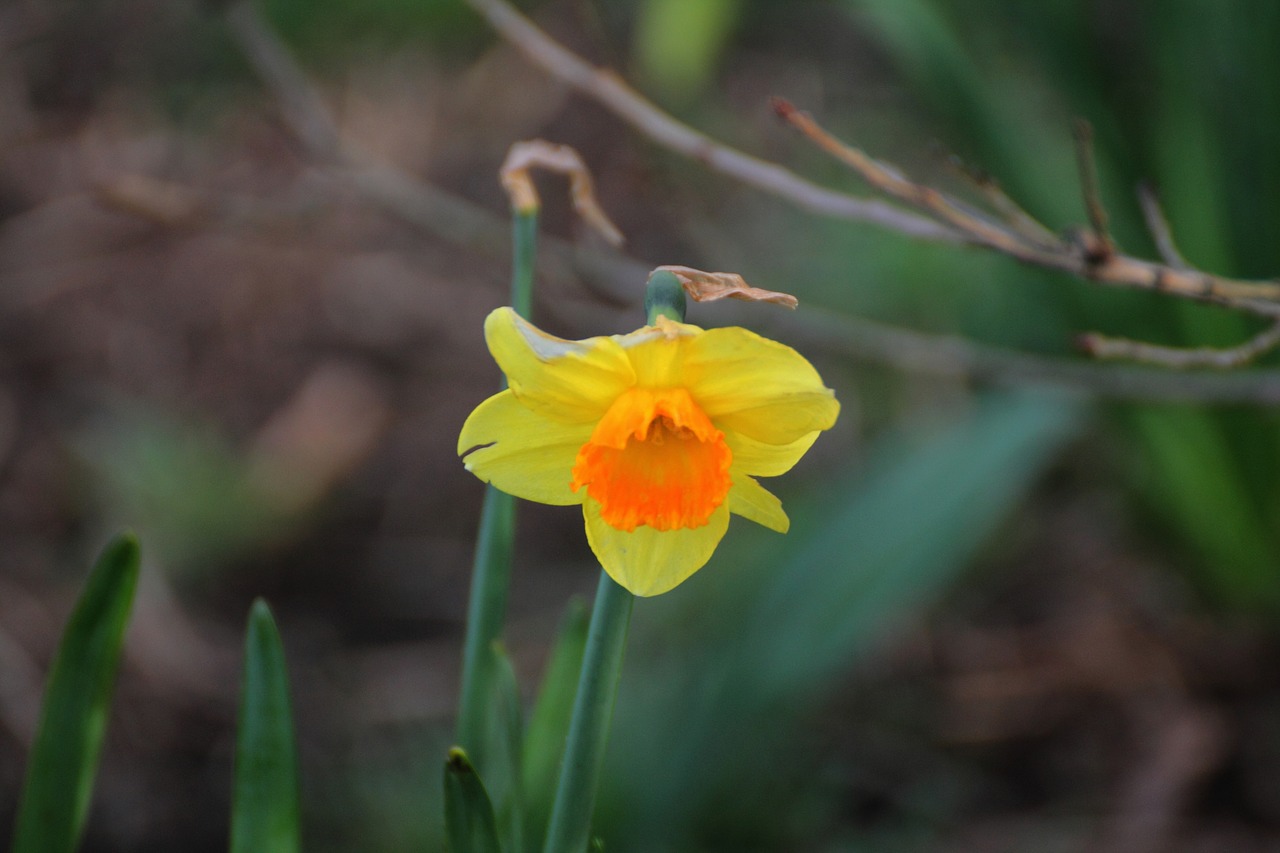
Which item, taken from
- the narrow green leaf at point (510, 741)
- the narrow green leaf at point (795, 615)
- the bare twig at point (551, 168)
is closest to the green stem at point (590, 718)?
the narrow green leaf at point (510, 741)

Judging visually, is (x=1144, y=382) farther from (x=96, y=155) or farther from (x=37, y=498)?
(x=96, y=155)

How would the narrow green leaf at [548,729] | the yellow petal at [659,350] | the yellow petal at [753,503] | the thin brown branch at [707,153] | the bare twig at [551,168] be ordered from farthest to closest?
the thin brown branch at [707,153], the narrow green leaf at [548,729], the bare twig at [551,168], the yellow petal at [753,503], the yellow petal at [659,350]

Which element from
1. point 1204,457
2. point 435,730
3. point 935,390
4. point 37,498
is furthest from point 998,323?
point 37,498

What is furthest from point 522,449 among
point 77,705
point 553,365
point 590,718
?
point 77,705

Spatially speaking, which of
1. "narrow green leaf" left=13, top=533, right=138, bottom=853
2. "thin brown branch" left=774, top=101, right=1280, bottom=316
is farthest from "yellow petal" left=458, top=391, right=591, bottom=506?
"thin brown branch" left=774, top=101, right=1280, bottom=316

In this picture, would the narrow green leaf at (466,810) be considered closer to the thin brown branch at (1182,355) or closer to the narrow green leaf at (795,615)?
the thin brown branch at (1182,355)

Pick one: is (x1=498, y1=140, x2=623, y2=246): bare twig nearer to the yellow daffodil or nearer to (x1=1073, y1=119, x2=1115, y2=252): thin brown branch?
the yellow daffodil

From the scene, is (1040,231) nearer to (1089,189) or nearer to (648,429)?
(1089,189)
